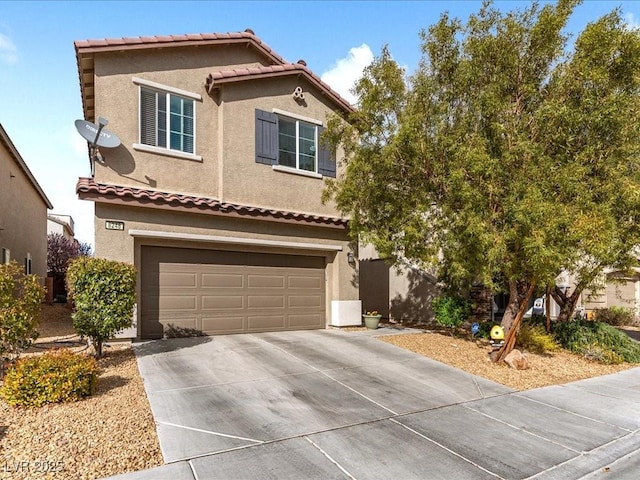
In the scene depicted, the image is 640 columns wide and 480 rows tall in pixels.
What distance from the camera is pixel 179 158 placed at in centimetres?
1055

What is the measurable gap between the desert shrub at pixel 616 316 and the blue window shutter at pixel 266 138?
669 inches

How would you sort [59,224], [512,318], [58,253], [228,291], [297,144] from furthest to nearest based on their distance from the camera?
[59,224] → [58,253] → [297,144] → [228,291] → [512,318]

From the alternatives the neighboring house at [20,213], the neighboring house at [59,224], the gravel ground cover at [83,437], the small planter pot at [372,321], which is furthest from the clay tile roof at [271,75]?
the neighboring house at [59,224]

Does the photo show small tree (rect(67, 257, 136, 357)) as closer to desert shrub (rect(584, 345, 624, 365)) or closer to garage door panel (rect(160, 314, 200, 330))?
garage door panel (rect(160, 314, 200, 330))

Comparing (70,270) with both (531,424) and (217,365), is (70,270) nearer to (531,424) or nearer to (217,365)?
(217,365)

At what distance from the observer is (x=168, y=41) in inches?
416

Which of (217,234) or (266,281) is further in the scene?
(266,281)

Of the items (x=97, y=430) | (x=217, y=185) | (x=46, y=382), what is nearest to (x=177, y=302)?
(x=217, y=185)

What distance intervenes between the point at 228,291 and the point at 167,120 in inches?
191

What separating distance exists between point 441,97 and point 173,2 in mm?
6762

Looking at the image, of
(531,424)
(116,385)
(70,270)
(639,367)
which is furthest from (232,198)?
(639,367)

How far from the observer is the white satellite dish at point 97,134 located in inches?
356

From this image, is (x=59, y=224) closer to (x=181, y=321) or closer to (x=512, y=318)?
(x=181, y=321)

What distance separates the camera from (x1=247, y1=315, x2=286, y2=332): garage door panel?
11.2m
